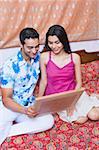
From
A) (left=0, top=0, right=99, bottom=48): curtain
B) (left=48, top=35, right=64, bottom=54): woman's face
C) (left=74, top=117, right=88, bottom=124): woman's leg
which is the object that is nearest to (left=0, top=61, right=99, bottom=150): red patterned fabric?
(left=74, top=117, right=88, bottom=124): woman's leg

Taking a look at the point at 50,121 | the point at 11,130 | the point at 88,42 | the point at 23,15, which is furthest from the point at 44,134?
the point at 88,42

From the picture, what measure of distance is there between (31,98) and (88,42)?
3.55 feet

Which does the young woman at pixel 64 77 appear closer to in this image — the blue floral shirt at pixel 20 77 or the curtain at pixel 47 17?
the blue floral shirt at pixel 20 77

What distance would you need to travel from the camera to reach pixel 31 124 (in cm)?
182

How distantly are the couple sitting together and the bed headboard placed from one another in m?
0.70

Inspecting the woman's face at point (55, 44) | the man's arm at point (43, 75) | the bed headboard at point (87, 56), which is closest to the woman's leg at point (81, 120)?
the man's arm at point (43, 75)

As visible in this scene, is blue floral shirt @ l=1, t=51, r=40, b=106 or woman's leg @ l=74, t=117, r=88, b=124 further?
woman's leg @ l=74, t=117, r=88, b=124

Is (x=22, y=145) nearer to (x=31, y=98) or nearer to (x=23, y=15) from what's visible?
(x=31, y=98)

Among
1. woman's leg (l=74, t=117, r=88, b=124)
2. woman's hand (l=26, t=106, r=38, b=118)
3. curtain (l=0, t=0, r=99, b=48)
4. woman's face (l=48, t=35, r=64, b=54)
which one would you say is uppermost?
A: curtain (l=0, t=0, r=99, b=48)

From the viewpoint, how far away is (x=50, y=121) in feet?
6.08

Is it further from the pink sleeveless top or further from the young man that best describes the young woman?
the young man

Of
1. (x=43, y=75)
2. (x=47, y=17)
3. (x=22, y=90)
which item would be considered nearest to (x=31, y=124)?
(x=22, y=90)

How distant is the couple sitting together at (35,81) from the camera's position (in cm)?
174

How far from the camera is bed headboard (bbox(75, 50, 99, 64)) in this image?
2.68m
